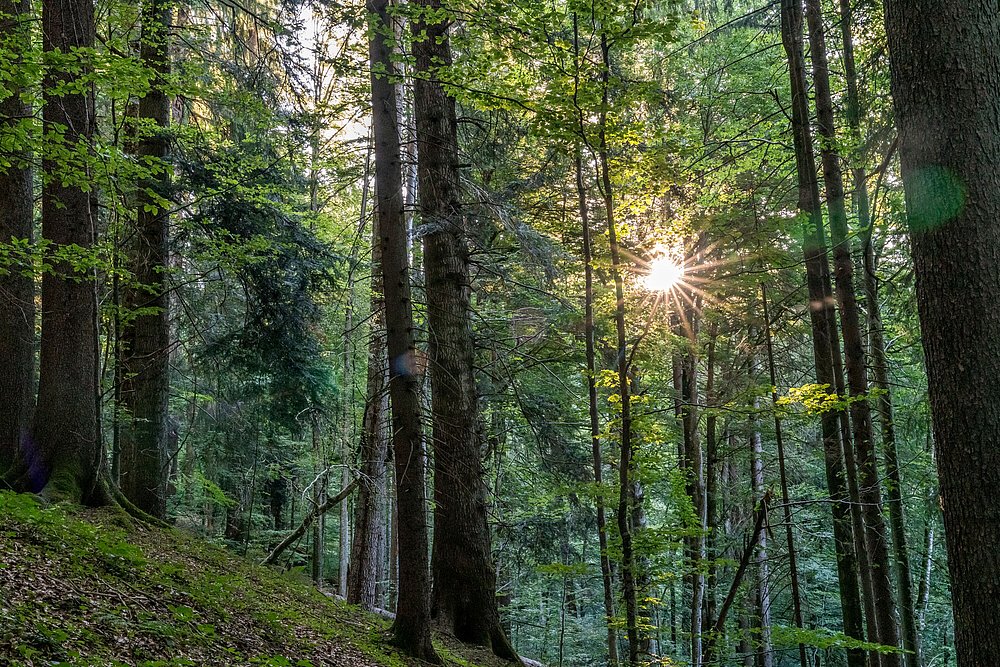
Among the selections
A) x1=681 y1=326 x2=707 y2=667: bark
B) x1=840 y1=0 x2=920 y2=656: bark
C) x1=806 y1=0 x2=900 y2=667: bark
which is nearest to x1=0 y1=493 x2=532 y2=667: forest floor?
x1=806 y1=0 x2=900 y2=667: bark

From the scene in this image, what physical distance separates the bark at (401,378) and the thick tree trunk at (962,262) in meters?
4.17

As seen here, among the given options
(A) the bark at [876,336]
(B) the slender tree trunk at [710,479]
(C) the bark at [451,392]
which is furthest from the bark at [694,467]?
(C) the bark at [451,392]

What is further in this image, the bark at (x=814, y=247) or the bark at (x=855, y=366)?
the bark at (x=814, y=247)

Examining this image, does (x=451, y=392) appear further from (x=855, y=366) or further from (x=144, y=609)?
(x=855, y=366)

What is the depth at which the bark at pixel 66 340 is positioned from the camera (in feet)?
22.1

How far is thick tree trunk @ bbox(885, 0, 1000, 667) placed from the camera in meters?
3.58

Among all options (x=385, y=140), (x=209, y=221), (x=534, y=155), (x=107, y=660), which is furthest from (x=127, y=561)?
(x=534, y=155)

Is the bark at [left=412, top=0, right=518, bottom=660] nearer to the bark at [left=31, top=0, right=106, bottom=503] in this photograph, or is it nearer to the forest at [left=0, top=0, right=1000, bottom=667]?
the forest at [left=0, top=0, right=1000, bottom=667]

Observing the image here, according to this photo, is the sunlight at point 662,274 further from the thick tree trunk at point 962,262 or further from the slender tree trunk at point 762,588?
the thick tree trunk at point 962,262

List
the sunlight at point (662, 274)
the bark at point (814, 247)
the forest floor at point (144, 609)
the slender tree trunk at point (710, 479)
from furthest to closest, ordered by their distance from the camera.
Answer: the slender tree trunk at point (710, 479)
the sunlight at point (662, 274)
the bark at point (814, 247)
the forest floor at point (144, 609)

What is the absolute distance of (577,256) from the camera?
1141cm

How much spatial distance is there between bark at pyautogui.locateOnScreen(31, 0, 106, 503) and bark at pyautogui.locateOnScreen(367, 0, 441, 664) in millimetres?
3041

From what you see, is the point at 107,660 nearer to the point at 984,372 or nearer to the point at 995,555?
the point at 995,555

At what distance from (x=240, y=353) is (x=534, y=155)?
21.5 feet
